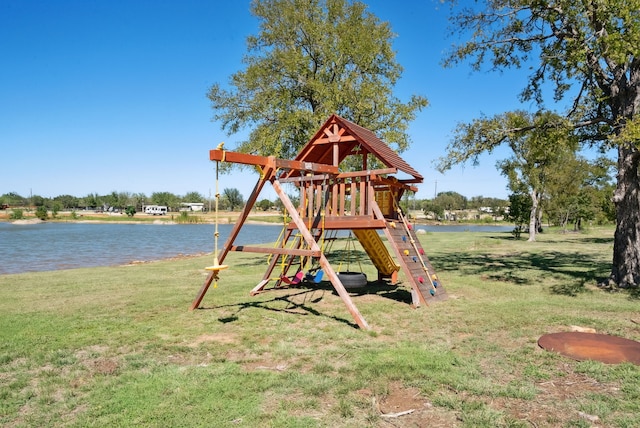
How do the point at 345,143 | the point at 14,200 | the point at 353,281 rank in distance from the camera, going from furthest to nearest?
the point at 14,200 → the point at 345,143 → the point at 353,281

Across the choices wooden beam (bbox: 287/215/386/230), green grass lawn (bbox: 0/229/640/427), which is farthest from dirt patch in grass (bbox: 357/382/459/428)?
wooden beam (bbox: 287/215/386/230)

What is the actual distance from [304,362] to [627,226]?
11299mm

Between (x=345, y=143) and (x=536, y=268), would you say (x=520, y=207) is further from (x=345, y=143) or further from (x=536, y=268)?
(x=345, y=143)

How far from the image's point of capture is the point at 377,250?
1227cm

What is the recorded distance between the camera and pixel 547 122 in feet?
44.4

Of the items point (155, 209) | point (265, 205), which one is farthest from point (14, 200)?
point (265, 205)

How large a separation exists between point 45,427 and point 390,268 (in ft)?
33.2

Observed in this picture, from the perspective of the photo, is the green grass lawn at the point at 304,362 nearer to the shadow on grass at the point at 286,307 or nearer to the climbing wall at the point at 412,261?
the shadow on grass at the point at 286,307

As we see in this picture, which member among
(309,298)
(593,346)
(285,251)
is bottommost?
(309,298)

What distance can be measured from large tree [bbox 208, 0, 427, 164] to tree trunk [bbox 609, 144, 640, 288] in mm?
8214

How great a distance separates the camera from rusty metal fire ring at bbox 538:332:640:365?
20.1 ft

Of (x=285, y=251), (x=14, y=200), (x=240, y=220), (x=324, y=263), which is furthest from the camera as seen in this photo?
(x=14, y=200)

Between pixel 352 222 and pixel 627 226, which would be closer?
pixel 352 222

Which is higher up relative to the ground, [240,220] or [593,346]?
[240,220]
